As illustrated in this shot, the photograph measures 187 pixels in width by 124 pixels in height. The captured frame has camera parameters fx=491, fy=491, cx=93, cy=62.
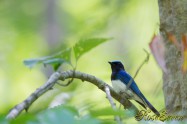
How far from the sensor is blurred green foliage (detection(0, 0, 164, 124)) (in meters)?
5.65

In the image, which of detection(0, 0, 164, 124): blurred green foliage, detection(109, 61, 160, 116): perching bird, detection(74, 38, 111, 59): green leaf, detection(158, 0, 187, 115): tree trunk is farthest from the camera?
detection(0, 0, 164, 124): blurred green foliage

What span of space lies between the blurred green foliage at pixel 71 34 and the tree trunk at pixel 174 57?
2.26 m

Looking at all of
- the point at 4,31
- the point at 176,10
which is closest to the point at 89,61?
the point at 4,31

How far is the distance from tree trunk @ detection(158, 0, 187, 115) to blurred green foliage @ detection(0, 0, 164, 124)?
2263mm

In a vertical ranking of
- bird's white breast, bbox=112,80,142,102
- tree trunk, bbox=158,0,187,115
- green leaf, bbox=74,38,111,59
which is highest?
green leaf, bbox=74,38,111,59

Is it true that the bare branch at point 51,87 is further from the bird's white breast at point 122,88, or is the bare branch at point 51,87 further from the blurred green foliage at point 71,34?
the blurred green foliage at point 71,34

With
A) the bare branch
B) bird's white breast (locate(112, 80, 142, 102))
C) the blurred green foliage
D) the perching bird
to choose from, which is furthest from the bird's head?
the bare branch

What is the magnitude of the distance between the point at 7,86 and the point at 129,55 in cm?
171

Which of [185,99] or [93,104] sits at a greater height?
[93,104]

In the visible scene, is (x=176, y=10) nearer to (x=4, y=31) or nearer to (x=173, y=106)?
(x=173, y=106)

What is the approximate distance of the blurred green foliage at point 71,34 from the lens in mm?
5646

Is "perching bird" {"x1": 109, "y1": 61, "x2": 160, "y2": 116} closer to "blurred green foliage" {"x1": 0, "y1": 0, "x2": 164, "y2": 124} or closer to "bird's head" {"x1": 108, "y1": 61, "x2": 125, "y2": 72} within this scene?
"bird's head" {"x1": 108, "y1": 61, "x2": 125, "y2": 72}

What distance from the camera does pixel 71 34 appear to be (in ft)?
25.0

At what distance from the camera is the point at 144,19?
621 cm
